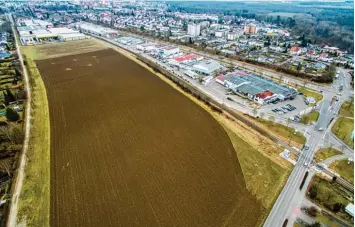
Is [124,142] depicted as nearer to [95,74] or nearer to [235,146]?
[235,146]

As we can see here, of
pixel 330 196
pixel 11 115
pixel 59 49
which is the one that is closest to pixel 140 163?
pixel 330 196

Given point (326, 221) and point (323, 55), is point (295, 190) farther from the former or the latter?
point (323, 55)

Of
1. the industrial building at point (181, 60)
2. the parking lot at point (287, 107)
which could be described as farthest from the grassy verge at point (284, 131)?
the industrial building at point (181, 60)

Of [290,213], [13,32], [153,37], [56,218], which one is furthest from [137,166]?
[13,32]

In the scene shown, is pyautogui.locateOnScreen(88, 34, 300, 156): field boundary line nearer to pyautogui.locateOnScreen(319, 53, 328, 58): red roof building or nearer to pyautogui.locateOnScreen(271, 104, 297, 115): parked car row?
pyautogui.locateOnScreen(271, 104, 297, 115): parked car row

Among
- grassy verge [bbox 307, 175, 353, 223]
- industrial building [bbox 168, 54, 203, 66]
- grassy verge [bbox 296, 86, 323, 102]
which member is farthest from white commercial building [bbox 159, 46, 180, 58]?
grassy verge [bbox 307, 175, 353, 223]

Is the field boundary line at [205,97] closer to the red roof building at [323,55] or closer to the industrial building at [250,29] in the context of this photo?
the red roof building at [323,55]

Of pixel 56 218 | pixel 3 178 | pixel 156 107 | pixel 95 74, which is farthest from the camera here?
pixel 95 74

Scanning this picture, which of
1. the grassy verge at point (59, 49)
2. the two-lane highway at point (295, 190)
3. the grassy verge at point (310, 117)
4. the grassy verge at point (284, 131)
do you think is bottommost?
the two-lane highway at point (295, 190)
